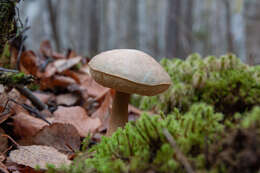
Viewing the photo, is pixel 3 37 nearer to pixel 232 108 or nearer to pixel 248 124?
pixel 248 124

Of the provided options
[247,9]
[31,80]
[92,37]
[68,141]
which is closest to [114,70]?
[31,80]

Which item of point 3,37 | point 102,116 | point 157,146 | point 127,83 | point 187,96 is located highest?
point 3,37

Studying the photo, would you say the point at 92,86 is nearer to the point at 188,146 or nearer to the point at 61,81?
the point at 61,81

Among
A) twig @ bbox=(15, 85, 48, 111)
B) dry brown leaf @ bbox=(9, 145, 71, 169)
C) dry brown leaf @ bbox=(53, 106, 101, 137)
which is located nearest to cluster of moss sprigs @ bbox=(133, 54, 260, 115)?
dry brown leaf @ bbox=(53, 106, 101, 137)

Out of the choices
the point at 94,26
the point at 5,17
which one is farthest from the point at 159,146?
the point at 94,26

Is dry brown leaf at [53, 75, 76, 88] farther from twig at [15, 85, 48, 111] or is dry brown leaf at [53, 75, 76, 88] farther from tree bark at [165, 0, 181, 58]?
tree bark at [165, 0, 181, 58]

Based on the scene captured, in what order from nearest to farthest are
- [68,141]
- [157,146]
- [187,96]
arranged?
[157,146] → [68,141] → [187,96]

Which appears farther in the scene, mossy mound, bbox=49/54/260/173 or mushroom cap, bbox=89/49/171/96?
mushroom cap, bbox=89/49/171/96
